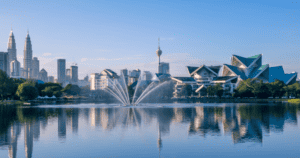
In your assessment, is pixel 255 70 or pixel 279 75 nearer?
pixel 255 70

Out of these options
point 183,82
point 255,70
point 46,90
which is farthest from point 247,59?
point 46,90

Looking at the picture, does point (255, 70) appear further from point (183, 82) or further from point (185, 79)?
point (183, 82)

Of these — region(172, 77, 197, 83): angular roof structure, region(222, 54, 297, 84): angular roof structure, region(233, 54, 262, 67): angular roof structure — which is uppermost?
region(233, 54, 262, 67): angular roof structure

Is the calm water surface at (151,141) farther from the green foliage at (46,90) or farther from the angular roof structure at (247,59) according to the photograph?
the angular roof structure at (247,59)

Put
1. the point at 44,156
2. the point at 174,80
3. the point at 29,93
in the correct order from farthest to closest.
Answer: the point at 174,80
the point at 29,93
the point at 44,156

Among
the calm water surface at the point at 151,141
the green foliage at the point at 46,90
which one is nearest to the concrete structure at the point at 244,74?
the green foliage at the point at 46,90

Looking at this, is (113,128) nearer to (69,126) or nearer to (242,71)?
(69,126)

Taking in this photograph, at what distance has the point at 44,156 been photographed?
1697 cm

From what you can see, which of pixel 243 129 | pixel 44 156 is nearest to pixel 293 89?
pixel 243 129

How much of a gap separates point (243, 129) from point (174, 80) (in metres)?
148

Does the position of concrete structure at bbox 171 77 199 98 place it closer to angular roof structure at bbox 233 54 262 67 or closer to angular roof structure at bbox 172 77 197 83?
angular roof structure at bbox 172 77 197 83

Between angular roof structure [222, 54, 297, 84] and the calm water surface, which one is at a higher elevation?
angular roof structure [222, 54, 297, 84]

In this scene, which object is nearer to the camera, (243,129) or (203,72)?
(243,129)

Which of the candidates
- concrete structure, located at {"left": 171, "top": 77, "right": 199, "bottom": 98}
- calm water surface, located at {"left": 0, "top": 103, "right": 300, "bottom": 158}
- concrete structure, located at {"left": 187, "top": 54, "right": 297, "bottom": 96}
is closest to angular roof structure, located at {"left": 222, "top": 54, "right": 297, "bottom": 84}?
concrete structure, located at {"left": 187, "top": 54, "right": 297, "bottom": 96}
